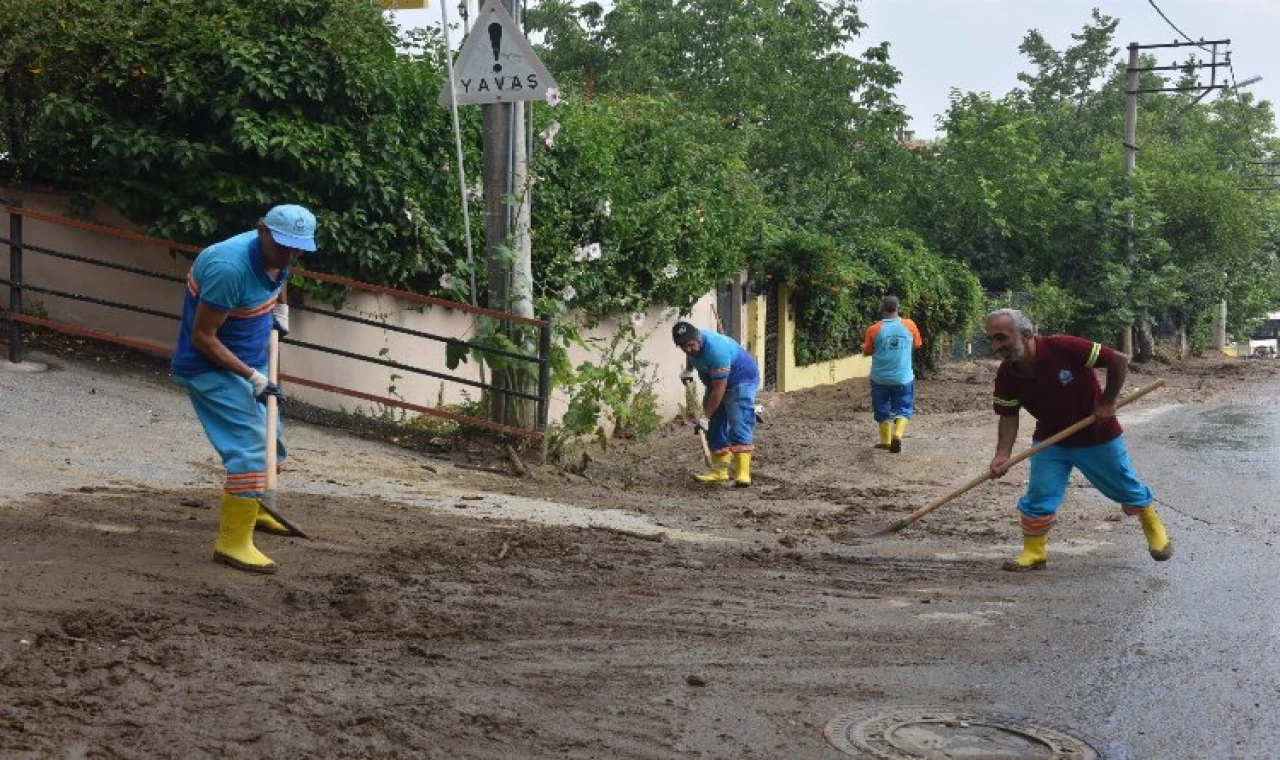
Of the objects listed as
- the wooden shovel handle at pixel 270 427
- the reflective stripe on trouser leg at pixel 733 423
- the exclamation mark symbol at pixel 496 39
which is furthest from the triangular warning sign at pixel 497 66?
the wooden shovel handle at pixel 270 427

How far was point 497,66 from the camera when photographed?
11.9 m

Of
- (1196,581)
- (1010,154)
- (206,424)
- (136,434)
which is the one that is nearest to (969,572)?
(1196,581)

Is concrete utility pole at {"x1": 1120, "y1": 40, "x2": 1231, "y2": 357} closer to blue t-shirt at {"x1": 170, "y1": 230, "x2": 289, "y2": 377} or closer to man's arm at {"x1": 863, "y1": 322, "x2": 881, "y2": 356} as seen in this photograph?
man's arm at {"x1": 863, "y1": 322, "x2": 881, "y2": 356}

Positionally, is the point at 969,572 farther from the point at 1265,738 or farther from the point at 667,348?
the point at 667,348

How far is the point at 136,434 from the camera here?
36.0 feet

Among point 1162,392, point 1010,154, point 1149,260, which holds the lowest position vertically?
point 1162,392

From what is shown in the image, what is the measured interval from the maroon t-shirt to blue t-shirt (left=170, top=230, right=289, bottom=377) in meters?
3.93

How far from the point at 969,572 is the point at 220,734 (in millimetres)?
4859

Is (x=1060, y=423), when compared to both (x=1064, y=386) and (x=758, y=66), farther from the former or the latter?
(x=758, y=66)

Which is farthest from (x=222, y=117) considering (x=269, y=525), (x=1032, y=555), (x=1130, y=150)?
(x=1130, y=150)

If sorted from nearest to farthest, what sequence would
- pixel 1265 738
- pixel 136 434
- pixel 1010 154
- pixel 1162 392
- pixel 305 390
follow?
pixel 1265 738
pixel 136 434
pixel 305 390
pixel 1162 392
pixel 1010 154

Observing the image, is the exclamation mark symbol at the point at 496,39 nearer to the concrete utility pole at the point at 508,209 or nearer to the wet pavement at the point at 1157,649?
the concrete utility pole at the point at 508,209

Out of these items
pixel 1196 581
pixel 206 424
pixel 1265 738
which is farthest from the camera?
pixel 1196 581

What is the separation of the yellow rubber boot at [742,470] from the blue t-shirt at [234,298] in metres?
6.13
